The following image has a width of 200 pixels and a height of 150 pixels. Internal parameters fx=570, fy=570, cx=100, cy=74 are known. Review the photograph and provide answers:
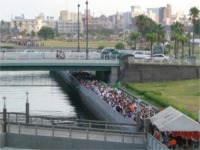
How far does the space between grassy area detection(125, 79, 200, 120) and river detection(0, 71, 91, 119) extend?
574cm

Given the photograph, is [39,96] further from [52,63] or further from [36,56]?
[36,56]

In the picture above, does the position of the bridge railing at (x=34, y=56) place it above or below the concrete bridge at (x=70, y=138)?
above

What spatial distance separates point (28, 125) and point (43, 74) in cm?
6294

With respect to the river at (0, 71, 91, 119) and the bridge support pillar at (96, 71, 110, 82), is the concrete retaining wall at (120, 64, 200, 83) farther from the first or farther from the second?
the river at (0, 71, 91, 119)

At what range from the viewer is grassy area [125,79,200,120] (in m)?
43.6

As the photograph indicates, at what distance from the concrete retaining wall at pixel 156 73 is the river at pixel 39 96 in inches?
254

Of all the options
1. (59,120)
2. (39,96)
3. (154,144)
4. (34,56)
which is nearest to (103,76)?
(34,56)

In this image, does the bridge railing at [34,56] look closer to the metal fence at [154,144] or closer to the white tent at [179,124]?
the metal fence at [154,144]

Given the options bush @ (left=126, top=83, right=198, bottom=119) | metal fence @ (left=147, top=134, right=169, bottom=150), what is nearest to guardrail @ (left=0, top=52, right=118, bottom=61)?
bush @ (left=126, top=83, right=198, bottom=119)

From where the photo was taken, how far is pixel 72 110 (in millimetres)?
52375

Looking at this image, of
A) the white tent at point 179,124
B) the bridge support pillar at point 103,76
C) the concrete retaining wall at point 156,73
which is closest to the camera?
the white tent at point 179,124

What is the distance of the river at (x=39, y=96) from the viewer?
2002 inches

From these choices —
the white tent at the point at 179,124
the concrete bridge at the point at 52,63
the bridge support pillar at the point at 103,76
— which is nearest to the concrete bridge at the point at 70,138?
the white tent at the point at 179,124

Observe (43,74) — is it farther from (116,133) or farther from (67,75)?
(116,133)
